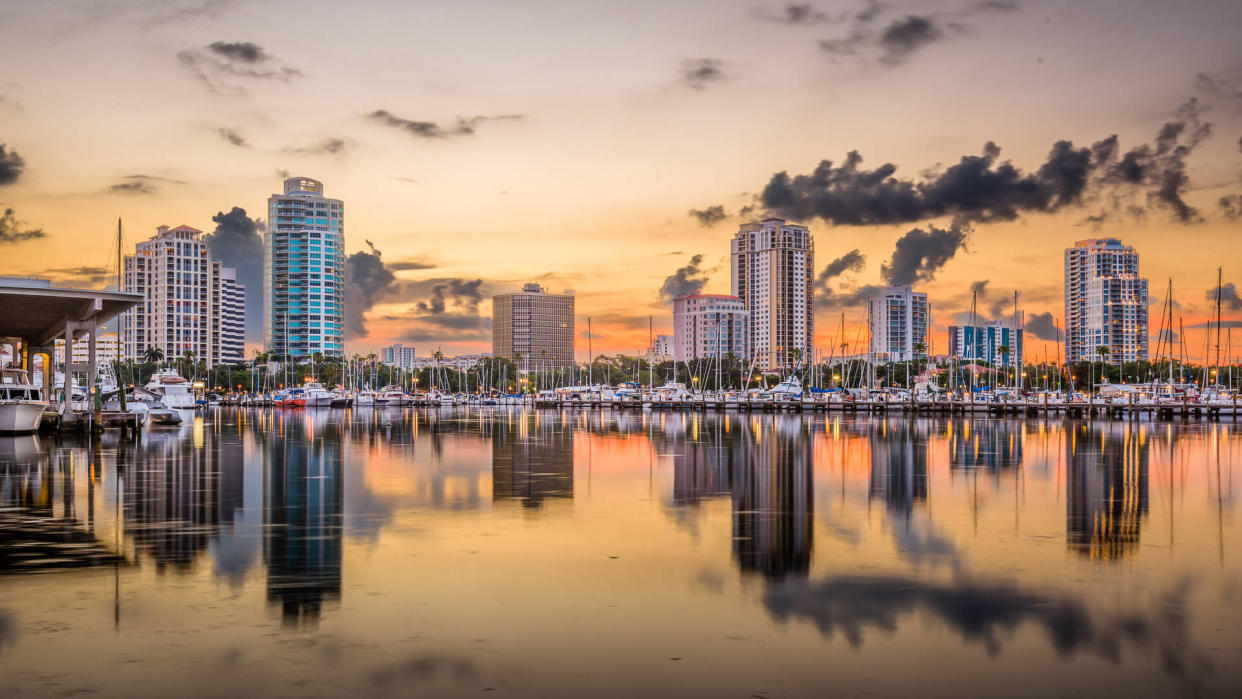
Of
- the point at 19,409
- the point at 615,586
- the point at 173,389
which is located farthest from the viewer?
the point at 173,389

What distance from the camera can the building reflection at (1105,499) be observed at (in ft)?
59.3

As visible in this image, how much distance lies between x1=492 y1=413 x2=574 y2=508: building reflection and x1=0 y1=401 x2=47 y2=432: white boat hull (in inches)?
Result: 919

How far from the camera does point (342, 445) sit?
160 feet

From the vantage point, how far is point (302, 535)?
725 inches

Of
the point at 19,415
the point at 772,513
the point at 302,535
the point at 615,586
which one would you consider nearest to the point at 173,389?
the point at 19,415

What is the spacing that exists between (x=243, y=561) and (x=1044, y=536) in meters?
14.2

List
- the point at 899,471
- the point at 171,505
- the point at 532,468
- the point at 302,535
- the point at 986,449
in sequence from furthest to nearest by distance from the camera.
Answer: the point at 986,449
the point at 532,468
the point at 899,471
the point at 171,505
the point at 302,535

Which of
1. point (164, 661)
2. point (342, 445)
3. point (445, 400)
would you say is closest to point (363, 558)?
point (164, 661)

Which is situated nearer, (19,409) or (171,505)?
(171,505)

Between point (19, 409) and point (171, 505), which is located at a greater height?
point (19, 409)

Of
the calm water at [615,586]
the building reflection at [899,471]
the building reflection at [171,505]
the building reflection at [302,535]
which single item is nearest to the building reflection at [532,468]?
the calm water at [615,586]

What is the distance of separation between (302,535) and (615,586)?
7.28 metres

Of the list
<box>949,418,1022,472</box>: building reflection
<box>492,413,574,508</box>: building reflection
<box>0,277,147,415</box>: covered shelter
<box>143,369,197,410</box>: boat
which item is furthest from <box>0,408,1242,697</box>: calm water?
<box>143,369,197,410</box>: boat

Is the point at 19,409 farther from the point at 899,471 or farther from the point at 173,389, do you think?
the point at 173,389
